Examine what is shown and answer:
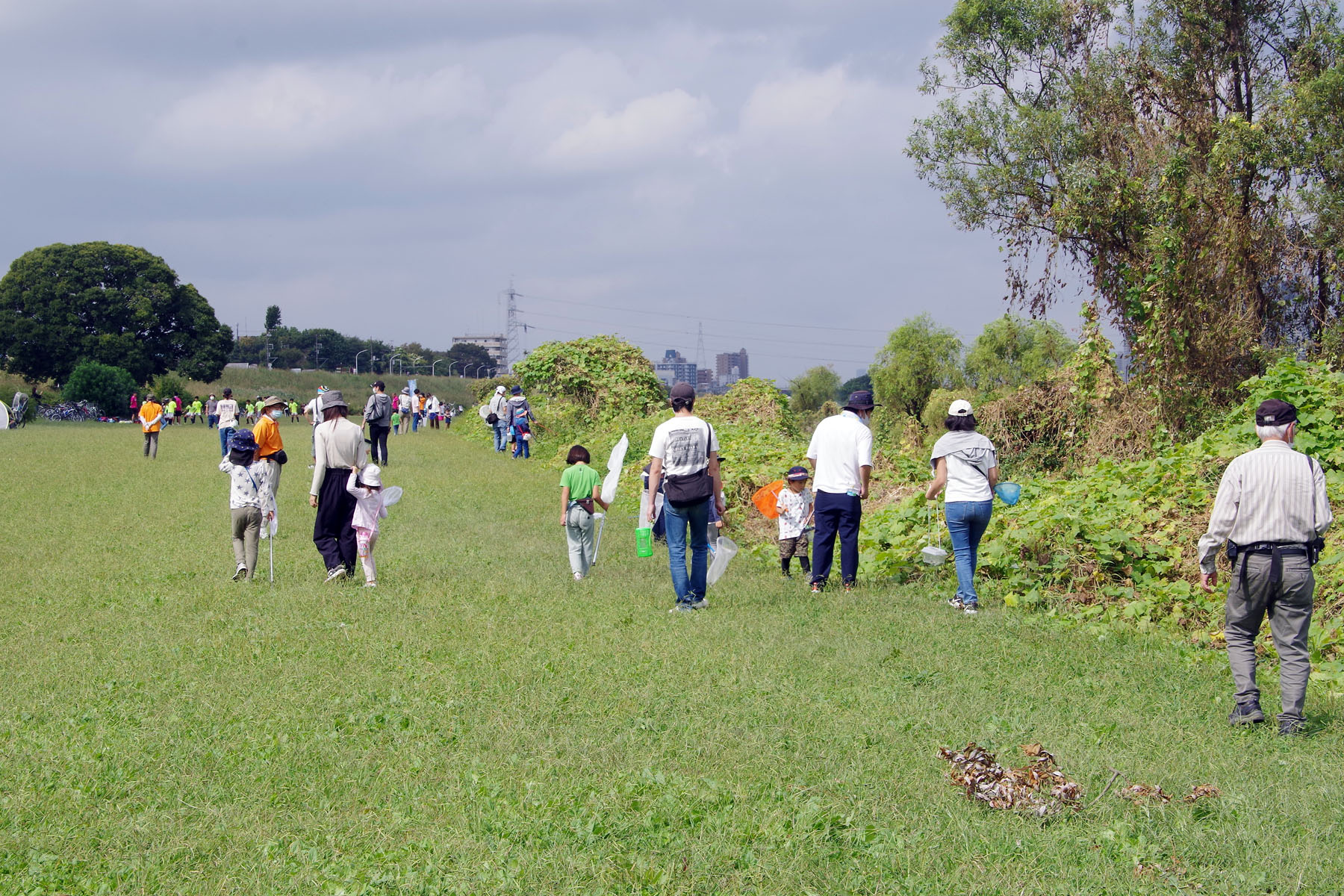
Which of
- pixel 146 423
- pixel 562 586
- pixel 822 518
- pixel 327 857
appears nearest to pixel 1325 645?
pixel 822 518

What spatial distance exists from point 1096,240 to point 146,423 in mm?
21270

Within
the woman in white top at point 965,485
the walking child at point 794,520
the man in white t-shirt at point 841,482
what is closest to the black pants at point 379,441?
the walking child at point 794,520

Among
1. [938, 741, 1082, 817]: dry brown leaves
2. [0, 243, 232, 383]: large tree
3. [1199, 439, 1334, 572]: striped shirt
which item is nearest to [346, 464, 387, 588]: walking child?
[938, 741, 1082, 817]: dry brown leaves

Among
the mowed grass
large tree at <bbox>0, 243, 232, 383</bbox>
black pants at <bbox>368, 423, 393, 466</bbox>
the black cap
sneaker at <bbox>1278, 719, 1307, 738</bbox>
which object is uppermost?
large tree at <bbox>0, 243, 232, 383</bbox>

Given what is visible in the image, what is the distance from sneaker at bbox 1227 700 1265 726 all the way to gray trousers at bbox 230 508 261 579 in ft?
27.3

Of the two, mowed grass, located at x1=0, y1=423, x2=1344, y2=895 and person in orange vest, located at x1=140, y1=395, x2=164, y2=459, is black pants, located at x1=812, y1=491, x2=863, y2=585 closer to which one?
mowed grass, located at x1=0, y1=423, x2=1344, y2=895

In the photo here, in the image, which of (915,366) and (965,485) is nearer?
(965,485)

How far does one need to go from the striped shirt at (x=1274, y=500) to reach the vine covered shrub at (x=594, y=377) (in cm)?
2390

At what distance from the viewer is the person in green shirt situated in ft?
34.1

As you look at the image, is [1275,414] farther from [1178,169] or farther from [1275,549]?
[1178,169]

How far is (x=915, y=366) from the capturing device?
60562 mm

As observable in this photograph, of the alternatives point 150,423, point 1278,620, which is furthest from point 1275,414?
point 150,423

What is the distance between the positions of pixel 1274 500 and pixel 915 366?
55845mm

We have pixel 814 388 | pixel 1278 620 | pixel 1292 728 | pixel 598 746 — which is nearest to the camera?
pixel 598 746
